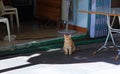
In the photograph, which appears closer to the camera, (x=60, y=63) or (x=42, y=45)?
(x=60, y=63)

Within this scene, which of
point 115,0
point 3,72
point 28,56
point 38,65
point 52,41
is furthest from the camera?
point 115,0

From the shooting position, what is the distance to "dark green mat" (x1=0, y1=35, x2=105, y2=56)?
19.6 ft

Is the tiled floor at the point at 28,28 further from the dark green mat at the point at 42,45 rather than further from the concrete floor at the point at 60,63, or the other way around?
the concrete floor at the point at 60,63

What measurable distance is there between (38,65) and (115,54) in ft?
5.48

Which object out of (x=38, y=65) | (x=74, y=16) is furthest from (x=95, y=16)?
(x=38, y=65)

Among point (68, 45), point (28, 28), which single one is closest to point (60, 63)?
point (68, 45)

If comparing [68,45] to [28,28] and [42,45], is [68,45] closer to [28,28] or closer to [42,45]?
[42,45]

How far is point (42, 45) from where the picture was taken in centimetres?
638

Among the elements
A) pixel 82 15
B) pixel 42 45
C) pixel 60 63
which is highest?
Result: pixel 82 15

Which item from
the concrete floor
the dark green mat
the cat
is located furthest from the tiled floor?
the cat

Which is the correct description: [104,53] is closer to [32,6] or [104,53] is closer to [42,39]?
[42,39]

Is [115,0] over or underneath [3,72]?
over

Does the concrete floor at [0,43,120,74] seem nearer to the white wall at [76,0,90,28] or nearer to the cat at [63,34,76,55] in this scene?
the cat at [63,34,76,55]

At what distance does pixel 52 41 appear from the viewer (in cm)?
654
